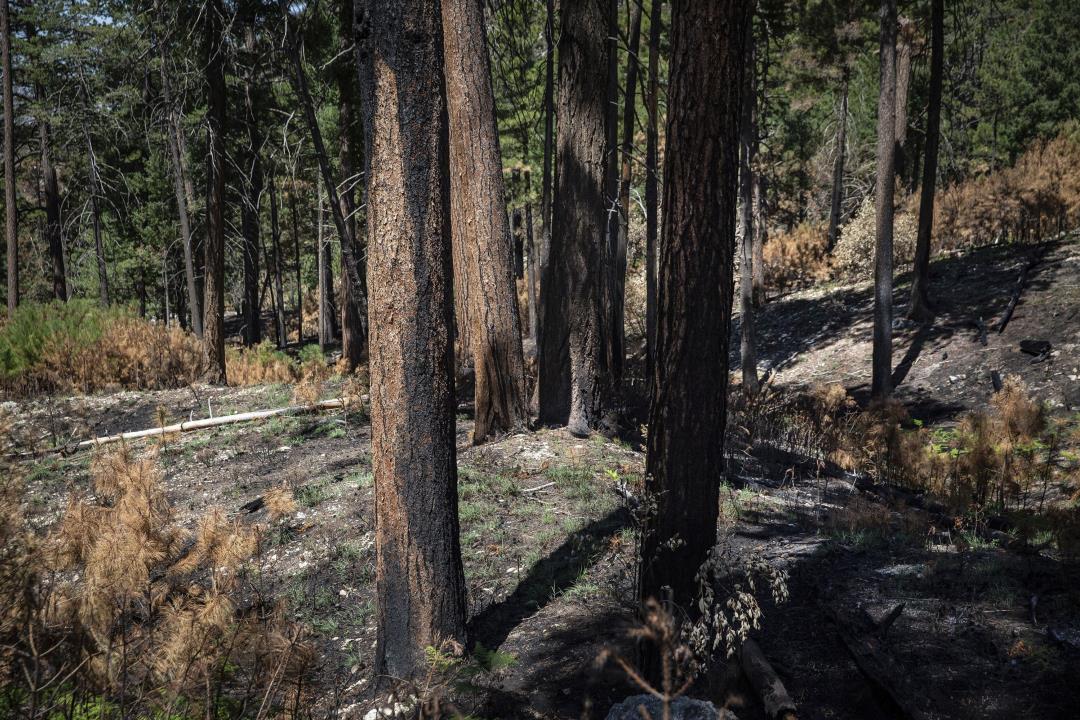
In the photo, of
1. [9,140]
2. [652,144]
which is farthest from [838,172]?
[9,140]

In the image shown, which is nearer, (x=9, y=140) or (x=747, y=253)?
(x=747, y=253)

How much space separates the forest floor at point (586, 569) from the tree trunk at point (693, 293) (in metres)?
0.69

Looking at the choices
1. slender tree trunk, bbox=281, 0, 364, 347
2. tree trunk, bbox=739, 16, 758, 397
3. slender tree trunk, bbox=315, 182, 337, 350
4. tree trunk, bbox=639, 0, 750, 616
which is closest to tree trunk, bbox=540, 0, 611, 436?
slender tree trunk, bbox=281, 0, 364, 347

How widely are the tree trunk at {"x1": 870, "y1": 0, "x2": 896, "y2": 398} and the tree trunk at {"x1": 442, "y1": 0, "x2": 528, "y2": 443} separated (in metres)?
7.38

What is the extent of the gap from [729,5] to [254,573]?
4.95m

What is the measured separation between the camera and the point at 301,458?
779 cm

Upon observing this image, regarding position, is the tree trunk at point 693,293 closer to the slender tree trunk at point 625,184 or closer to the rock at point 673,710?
the rock at point 673,710

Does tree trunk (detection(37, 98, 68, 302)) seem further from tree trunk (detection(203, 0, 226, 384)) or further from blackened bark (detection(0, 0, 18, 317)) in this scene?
tree trunk (detection(203, 0, 226, 384))

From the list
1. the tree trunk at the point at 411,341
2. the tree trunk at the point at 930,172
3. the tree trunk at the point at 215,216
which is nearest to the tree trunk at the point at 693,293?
the tree trunk at the point at 411,341

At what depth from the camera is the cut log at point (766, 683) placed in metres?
3.12

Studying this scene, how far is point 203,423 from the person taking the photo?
9297mm

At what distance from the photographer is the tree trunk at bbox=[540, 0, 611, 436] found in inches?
297

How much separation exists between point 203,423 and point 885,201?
450 inches

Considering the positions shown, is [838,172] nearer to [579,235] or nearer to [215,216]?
[579,235]
